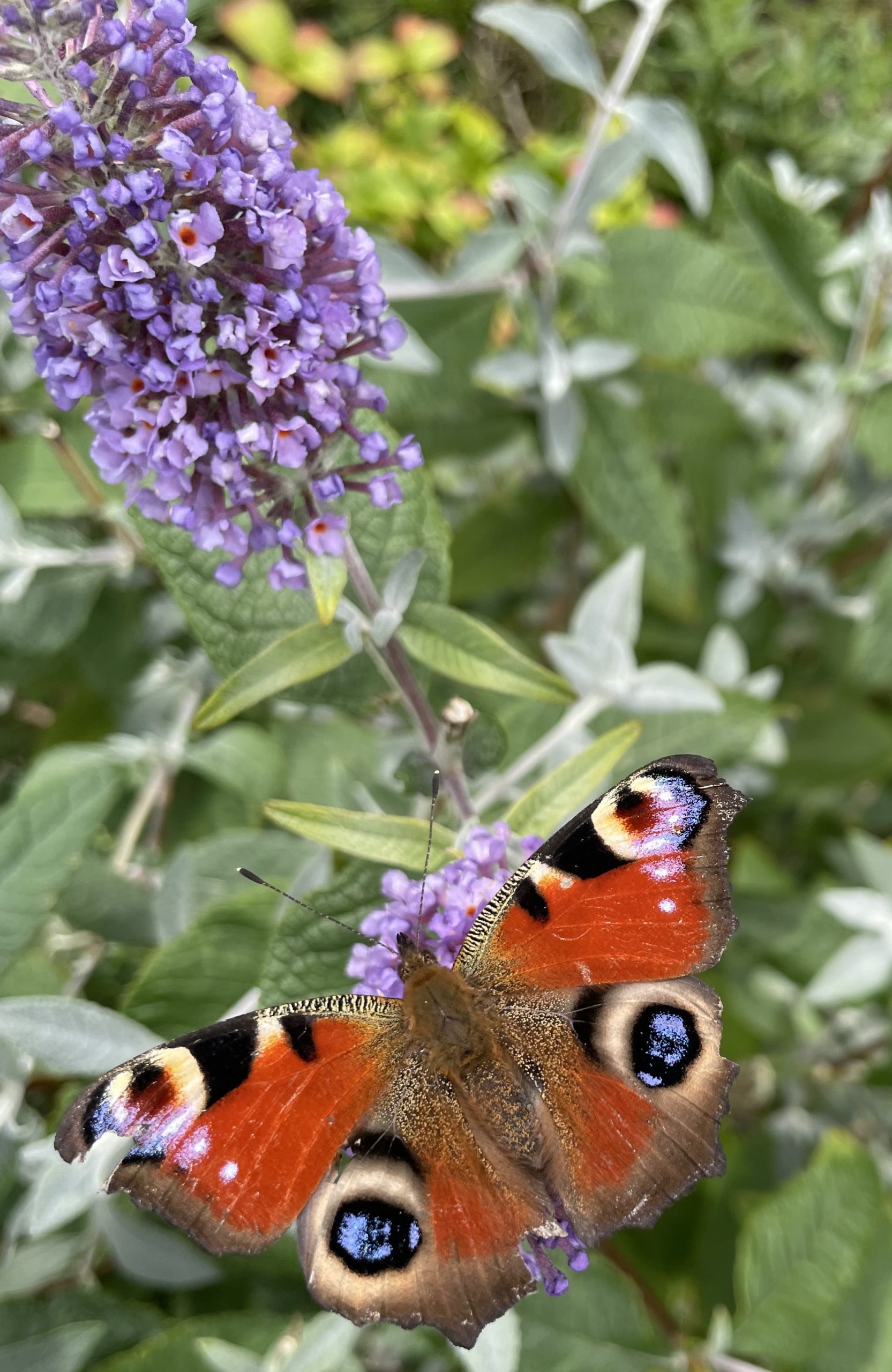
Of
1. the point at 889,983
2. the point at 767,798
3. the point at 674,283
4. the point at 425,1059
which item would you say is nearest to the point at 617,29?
the point at 674,283

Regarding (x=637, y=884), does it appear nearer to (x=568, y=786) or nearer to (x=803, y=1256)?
(x=568, y=786)

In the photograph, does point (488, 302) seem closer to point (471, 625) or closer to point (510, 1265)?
point (471, 625)

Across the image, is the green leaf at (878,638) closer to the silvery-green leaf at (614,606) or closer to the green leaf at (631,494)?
the green leaf at (631,494)

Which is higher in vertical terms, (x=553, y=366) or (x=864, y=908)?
(x=553, y=366)

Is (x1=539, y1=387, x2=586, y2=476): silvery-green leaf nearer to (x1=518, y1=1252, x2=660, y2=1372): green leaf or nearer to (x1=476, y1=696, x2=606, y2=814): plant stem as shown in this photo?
(x1=476, y1=696, x2=606, y2=814): plant stem

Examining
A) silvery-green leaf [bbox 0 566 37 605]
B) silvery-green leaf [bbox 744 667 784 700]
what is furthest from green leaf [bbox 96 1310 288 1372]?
silvery-green leaf [bbox 744 667 784 700]

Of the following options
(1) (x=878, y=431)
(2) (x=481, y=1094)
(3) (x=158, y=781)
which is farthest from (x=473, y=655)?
(1) (x=878, y=431)

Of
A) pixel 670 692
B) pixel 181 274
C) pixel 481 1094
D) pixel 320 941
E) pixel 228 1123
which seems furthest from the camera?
pixel 670 692
